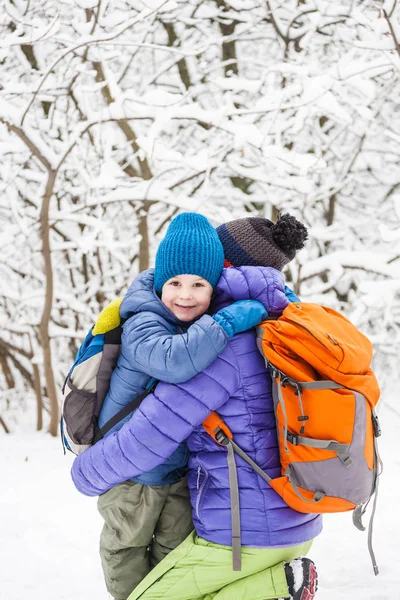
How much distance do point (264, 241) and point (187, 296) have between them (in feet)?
0.96

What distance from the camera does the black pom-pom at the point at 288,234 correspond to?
1.75 m

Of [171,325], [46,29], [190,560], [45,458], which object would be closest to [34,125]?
[46,29]

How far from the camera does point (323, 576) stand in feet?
8.98

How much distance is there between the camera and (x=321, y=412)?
1.46 meters

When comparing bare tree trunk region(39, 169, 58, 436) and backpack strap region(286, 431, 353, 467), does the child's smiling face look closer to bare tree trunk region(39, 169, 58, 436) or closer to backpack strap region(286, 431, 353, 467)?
backpack strap region(286, 431, 353, 467)

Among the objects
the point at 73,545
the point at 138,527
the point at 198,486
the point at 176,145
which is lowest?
the point at 73,545

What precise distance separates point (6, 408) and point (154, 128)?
158 inches

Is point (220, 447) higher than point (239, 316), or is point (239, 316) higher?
point (239, 316)

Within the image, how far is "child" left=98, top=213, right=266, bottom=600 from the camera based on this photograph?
1.54 metres

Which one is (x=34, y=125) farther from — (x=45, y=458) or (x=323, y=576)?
(x=323, y=576)

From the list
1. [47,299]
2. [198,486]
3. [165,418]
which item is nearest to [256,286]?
[165,418]

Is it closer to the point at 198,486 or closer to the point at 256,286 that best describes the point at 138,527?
the point at 198,486

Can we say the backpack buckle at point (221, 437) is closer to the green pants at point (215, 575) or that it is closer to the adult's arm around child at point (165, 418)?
the adult's arm around child at point (165, 418)

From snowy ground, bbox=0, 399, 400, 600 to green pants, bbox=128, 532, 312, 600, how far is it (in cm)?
116
